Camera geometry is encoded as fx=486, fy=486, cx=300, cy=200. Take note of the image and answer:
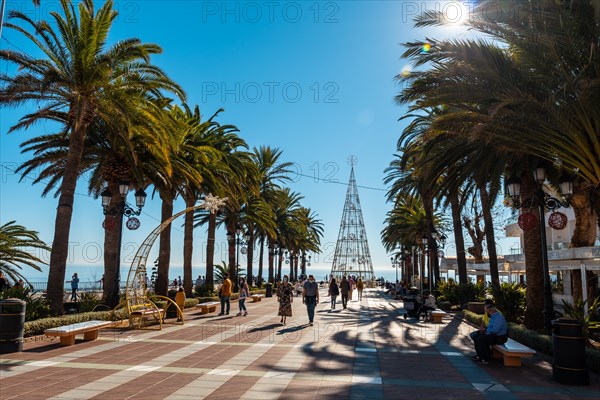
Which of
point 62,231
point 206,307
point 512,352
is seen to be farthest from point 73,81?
point 512,352

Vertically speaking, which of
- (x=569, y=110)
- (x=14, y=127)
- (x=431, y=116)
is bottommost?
(x=569, y=110)

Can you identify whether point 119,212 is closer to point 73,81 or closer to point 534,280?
point 73,81

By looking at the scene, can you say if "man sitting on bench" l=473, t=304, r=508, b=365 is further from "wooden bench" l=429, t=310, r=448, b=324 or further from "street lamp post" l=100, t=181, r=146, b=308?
"street lamp post" l=100, t=181, r=146, b=308

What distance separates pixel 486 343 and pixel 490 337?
0.50 feet

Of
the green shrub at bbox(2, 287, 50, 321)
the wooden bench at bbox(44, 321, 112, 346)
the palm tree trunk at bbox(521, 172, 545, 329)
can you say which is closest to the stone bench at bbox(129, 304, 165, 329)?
the wooden bench at bbox(44, 321, 112, 346)

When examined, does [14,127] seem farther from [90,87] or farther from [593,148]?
[593,148]

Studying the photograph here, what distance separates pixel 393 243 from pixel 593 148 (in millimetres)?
45079

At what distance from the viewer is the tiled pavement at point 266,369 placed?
7164 millimetres

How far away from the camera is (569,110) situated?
36.7 ft

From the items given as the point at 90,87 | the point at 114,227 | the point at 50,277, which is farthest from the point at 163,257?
the point at 90,87

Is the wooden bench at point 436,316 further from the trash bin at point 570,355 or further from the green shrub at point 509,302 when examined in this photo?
the trash bin at point 570,355

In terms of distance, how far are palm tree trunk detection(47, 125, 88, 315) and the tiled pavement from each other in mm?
2231

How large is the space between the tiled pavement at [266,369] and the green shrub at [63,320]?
0.66 m

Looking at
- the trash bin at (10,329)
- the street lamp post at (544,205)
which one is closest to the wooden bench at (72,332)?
the trash bin at (10,329)
